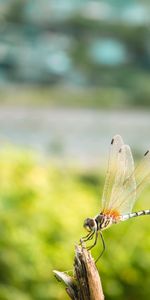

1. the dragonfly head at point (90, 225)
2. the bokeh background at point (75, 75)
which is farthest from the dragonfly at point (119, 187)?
the bokeh background at point (75, 75)

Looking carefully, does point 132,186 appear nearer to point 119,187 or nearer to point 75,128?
point 119,187

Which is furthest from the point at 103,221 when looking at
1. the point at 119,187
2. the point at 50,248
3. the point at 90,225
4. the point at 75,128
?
the point at 75,128

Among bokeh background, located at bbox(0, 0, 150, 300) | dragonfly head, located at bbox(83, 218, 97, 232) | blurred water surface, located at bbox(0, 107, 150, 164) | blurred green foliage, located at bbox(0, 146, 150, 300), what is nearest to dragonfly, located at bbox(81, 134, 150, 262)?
dragonfly head, located at bbox(83, 218, 97, 232)

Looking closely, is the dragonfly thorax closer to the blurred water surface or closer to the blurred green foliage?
the blurred green foliage

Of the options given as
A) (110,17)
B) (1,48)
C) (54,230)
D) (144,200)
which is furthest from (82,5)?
(54,230)

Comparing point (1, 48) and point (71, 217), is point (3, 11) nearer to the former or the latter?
point (1, 48)
